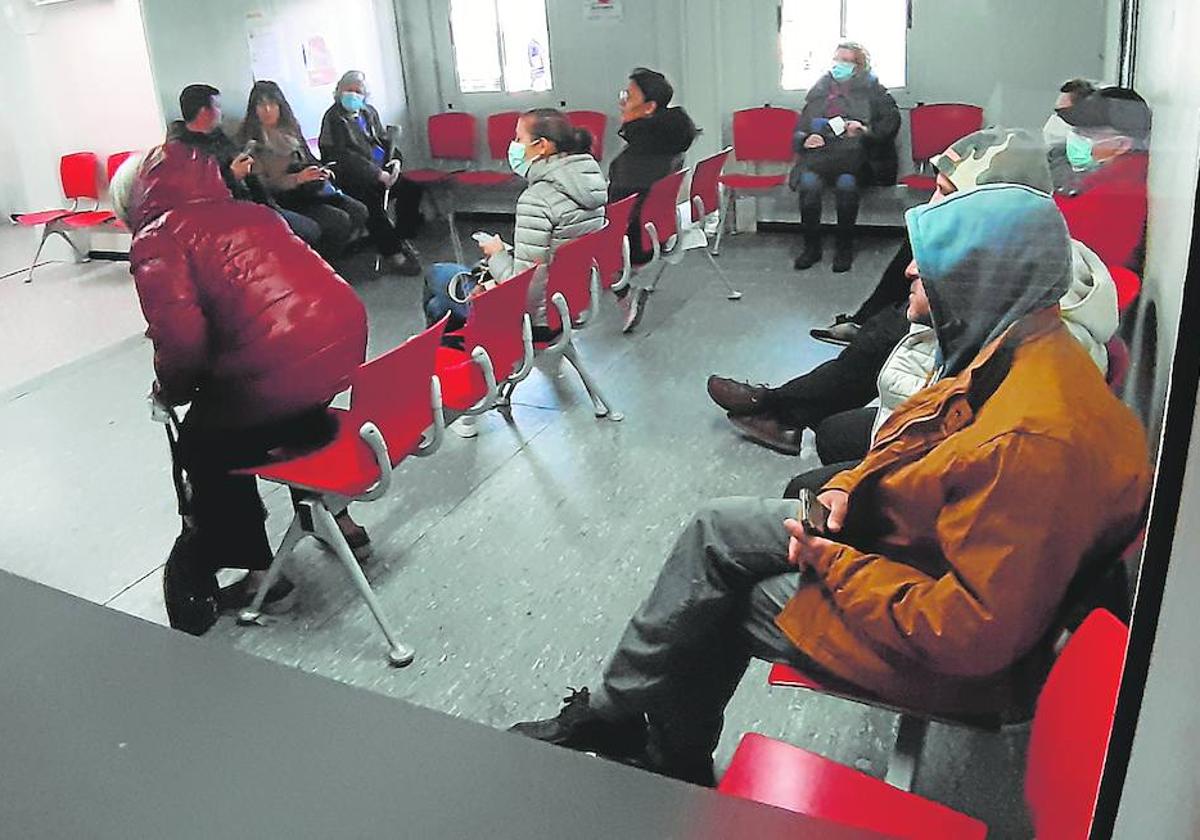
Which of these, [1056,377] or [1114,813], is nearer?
[1114,813]

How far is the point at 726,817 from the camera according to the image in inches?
23.2

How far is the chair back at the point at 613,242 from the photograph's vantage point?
3.02 m

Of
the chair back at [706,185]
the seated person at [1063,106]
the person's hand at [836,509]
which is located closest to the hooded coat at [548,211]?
the chair back at [706,185]

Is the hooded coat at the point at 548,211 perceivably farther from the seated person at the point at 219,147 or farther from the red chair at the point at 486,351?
the seated person at the point at 219,147

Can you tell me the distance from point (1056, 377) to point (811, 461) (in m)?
1.59

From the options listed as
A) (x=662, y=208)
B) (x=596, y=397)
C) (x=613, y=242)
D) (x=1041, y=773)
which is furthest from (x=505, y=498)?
(x=1041, y=773)

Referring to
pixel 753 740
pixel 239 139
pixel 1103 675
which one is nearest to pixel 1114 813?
pixel 1103 675

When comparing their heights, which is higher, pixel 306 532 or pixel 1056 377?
pixel 1056 377

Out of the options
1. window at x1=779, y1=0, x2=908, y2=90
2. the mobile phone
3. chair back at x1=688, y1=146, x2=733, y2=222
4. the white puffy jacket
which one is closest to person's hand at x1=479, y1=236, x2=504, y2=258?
chair back at x1=688, y1=146, x2=733, y2=222

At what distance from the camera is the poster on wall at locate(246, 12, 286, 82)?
9.01ft

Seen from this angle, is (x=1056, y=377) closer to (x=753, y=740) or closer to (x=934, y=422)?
(x=934, y=422)

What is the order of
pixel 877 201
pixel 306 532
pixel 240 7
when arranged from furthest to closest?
pixel 877 201, pixel 240 7, pixel 306 532

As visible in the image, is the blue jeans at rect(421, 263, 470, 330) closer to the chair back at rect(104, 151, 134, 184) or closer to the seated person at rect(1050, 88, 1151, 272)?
the chair back at rect(104, 151, 134, 184)

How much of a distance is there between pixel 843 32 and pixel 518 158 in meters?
0.88
